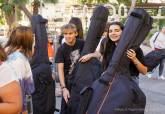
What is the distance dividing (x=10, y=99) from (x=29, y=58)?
124 cm

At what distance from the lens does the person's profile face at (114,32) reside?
4227mm

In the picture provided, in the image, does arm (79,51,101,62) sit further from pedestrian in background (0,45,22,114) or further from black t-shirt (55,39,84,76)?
pedestrian in background (0,45,22,114)

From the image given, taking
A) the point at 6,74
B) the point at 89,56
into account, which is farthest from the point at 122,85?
the point at 6,74

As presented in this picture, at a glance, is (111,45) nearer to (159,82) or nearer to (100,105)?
(100,105)

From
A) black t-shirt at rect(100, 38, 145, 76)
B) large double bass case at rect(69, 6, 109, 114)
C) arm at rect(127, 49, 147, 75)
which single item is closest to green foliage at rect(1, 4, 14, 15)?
large double bass case at rect(69, 6, 109, 114)

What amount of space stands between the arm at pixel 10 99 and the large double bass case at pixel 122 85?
1127mm

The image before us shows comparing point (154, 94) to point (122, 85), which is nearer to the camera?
point (122, 85)

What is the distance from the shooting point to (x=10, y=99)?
268 centimetres

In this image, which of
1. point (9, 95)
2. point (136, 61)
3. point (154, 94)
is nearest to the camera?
point (9, 95)

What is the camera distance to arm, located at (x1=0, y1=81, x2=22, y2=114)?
2680mm

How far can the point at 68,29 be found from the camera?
17.3 feet

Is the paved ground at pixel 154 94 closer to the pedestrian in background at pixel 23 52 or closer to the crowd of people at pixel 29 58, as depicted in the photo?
the crowd of people at pixel 29 58

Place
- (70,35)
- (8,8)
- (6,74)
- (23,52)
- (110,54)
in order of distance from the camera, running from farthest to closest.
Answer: (8,8)
(70,35)
(110,54)
(23,52)
(6,74)

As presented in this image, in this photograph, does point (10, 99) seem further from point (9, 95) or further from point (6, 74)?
point (6, 74)
